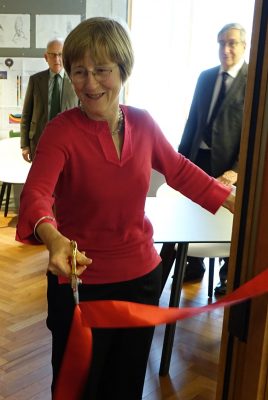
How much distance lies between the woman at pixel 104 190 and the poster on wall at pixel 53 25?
3.89 meters

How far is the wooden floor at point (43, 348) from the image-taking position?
2.16 m

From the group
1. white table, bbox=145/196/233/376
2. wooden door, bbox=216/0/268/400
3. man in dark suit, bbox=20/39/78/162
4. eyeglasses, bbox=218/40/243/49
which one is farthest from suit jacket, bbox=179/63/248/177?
wooden door, bbox=216/0/268/400

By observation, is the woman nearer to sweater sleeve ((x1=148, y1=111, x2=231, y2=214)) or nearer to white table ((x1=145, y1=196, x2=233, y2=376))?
sweater sleeve ((x1=148, y1=111, x2=231, y2=214))

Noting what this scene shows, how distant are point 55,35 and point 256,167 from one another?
4443 mm

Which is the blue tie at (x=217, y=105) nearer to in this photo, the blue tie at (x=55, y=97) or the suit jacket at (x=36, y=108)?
the suit jacket at (x=36, y=108)

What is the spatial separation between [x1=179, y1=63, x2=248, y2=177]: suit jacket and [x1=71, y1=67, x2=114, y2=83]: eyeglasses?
74.3 inches

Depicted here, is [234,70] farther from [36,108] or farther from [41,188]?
[41,188]

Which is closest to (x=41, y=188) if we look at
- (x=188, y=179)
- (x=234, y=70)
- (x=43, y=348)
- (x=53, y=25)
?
(x=188, y=179)

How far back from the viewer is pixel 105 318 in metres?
1.03

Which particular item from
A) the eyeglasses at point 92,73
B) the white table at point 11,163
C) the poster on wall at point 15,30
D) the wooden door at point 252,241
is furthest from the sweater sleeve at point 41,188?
the poster on wall at point 15,30

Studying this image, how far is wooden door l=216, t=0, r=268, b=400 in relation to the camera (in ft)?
2.78

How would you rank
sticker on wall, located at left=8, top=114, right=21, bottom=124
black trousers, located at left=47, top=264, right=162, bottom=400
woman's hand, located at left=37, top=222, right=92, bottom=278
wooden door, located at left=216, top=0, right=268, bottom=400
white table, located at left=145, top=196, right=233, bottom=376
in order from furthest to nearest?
sticker on wall, located at left=8, top=114, right=21, bottom=124
white table, located at left=145, top=196, right=233, bottom=376
black trousers, located at left=47, top=264, right=162, bottom=400
woman's hand, located at left=37, top=222, right=92, bottom=278
wooden door, located at left=216, top=0, right=268, bottom=400

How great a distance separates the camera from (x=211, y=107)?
3088mm

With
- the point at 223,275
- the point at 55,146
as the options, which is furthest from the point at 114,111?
the point at 223,275
